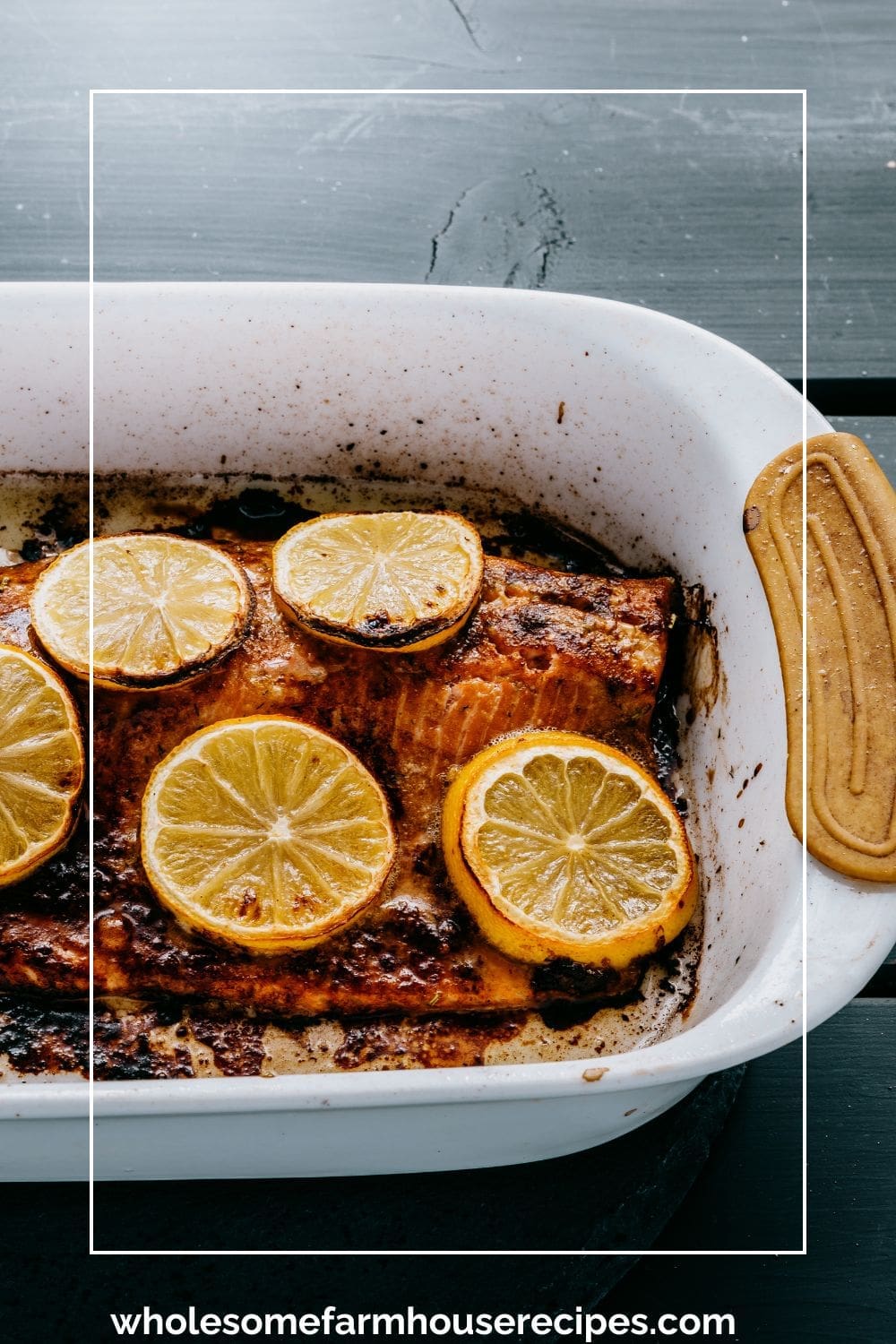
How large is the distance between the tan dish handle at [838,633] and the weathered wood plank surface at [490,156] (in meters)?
0.61

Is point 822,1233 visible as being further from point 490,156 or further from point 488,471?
point 490,156

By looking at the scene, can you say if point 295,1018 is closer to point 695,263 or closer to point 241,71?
point 695,263

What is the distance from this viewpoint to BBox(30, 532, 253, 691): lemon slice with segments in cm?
151

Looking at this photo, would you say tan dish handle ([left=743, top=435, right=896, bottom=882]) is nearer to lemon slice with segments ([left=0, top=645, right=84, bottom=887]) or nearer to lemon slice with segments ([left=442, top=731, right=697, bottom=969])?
lemon slice with segments ([left=442, top=731, right=697, bottom=969])

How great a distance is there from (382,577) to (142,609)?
12.2 inches

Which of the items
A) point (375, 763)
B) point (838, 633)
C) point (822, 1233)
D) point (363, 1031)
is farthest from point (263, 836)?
point (822, 1233)

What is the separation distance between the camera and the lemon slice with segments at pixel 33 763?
58.3 inches

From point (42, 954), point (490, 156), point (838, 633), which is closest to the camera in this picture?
point (838, 633)

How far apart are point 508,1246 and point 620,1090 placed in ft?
1.64

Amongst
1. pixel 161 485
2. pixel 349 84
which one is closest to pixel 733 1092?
pixel 161 485

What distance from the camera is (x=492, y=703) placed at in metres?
1.60

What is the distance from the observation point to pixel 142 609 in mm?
1537
